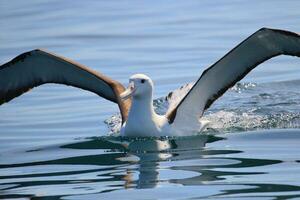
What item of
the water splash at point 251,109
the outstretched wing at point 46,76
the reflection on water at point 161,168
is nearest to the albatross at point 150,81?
the outstretched wing at point 46,76

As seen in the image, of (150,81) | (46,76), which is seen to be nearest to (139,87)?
(150,81)

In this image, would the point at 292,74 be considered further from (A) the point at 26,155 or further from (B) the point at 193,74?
(A) the point at 26,155

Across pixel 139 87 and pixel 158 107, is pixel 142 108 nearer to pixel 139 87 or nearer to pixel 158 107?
pixel 139 87

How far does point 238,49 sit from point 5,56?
26.3ft

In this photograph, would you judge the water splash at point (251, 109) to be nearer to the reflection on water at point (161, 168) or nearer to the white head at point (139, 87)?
the reflection on water at point (161, 168)

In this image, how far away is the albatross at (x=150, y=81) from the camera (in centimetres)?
1264

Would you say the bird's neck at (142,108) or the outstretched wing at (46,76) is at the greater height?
the outstretched wing at (46,76)

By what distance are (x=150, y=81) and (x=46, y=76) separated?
168 centimetres

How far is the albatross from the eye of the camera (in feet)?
41.5

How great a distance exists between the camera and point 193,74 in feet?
56.2

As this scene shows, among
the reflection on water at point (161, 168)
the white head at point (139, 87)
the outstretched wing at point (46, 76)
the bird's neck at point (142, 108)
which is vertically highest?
the outstretched wing at point (46, 76)

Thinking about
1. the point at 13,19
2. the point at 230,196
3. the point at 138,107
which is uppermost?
the point at 13,19

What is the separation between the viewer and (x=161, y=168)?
1060cm

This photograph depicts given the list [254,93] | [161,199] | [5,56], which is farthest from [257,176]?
[5,56]
